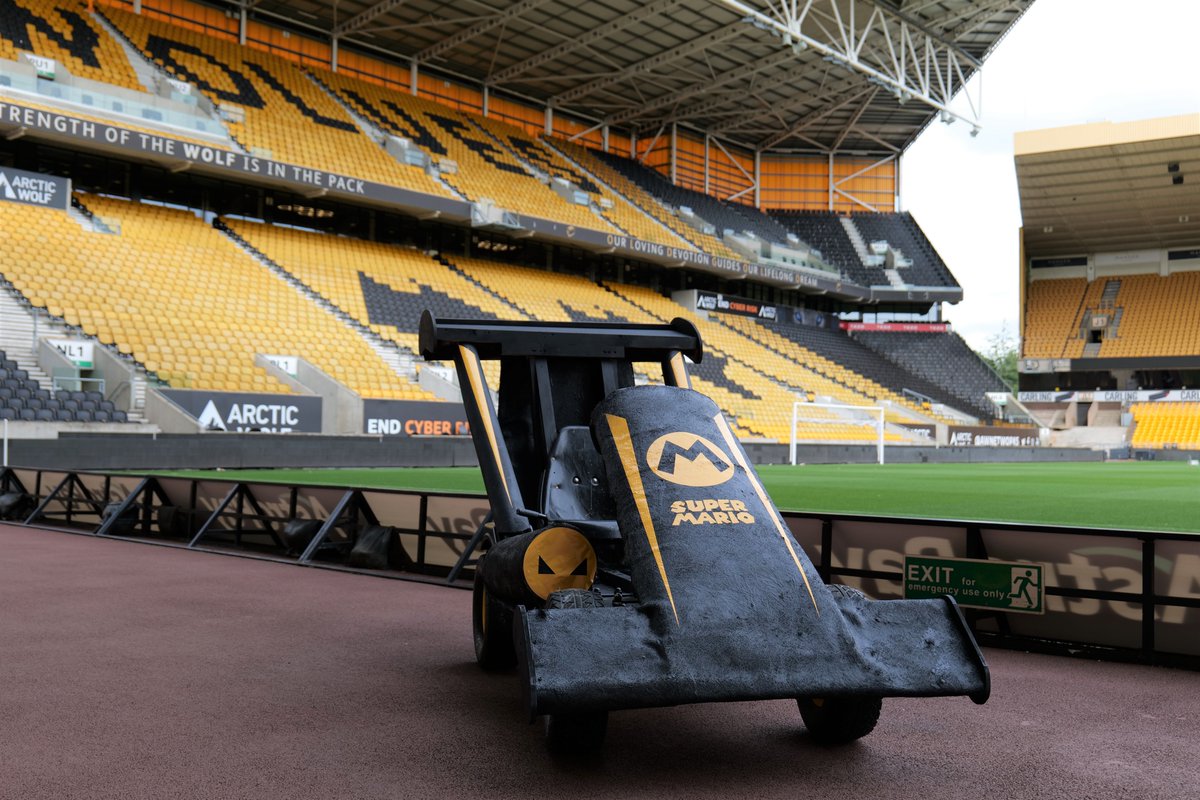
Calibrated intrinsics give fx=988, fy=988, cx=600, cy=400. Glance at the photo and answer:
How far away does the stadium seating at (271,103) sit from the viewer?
3050 centimetres

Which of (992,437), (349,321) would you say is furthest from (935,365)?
(349,321)

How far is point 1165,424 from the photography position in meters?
48.7

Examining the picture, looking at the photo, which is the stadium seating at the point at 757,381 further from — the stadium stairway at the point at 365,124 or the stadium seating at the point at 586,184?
the stadium stairway at the point at 365,124

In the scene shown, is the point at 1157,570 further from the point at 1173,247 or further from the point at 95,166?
the point at 1173,247

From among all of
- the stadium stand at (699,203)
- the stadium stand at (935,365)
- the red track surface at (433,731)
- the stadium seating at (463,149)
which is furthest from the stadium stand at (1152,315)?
the red track surface at (433,731)

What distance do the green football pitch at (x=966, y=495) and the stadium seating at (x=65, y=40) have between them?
1568cm

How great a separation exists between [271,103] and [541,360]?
30.9m

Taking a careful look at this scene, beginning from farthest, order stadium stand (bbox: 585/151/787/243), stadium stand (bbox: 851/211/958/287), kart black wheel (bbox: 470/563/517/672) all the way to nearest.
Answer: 1. stadium stand (bbox: 851/211/958/287)
2. stadium stand (bbox: 585/151/787/243)
3. kart black wheel (bbox: 470/563/517/672)

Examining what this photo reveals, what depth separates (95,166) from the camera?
28.2 m

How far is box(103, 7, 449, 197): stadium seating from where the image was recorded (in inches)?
1201

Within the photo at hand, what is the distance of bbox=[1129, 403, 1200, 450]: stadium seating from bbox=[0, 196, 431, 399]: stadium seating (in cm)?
3838

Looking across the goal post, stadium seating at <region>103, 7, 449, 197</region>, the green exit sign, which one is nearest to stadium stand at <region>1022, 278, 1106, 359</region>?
the goal post

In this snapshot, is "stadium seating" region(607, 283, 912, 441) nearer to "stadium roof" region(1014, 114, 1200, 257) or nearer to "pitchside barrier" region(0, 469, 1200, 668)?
"stadium roof" region(1014, 114, 1200, 257)

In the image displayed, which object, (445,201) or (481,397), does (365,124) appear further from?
(481,397)
